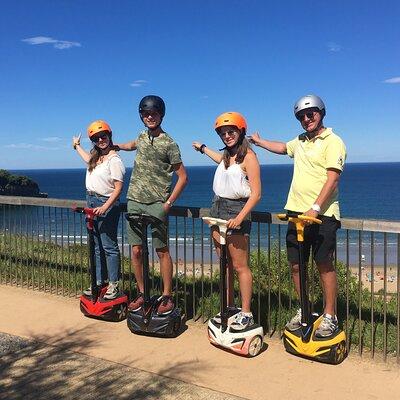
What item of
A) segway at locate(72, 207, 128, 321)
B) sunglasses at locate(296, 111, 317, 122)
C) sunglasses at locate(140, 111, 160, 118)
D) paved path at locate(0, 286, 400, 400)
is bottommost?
paved path at locate(0, 286, 400, 400)

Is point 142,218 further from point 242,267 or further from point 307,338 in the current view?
point 307,338

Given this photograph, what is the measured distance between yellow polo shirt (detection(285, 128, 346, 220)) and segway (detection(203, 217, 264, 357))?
0.70 m

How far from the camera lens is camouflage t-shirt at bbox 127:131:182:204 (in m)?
4.80

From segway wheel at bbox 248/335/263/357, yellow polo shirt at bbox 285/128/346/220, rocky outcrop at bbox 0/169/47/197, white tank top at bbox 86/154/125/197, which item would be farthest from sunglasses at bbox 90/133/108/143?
rocky outcrop at bbox 0/169/47/197

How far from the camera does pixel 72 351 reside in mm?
4398

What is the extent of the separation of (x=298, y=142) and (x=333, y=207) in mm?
675

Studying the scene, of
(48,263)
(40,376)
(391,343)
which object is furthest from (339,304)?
(48,263)

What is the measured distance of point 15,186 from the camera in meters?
94.7

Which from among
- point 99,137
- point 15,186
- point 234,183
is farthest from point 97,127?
point 15,186

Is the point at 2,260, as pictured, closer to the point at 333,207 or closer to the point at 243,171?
the point at 243,171

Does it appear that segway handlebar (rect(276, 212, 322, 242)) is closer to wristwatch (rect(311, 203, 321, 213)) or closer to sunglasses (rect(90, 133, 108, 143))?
wristwatch (rect(311, 203, 321, 213))

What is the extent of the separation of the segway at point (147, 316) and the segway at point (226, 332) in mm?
434

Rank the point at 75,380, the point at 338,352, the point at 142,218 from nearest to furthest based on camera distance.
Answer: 1. the point at 75,380
2. the point at 338,352
3. the point at 142,218

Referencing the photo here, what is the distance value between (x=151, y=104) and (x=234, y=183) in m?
1.18
